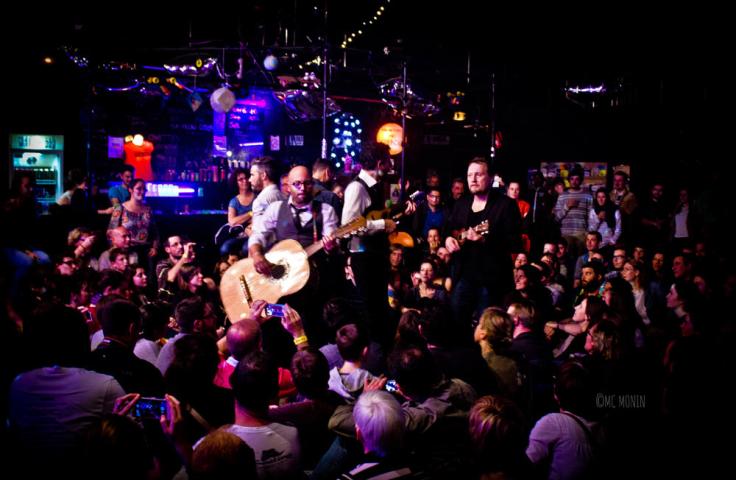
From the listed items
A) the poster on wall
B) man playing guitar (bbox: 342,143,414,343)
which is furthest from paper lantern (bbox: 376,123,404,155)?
man playing guitar (bbox: 342,143,414,343)

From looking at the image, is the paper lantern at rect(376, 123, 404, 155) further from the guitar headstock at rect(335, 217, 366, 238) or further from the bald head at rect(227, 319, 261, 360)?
the bald head at rect(227, 319, 261, 360)

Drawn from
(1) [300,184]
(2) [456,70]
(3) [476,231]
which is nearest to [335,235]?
(1) [300,184]

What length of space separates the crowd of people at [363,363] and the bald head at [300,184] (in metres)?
0.02

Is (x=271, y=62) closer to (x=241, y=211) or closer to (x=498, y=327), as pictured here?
(x=241, y=211)

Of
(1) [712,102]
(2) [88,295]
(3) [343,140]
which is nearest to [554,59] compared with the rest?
(1) [712,102]

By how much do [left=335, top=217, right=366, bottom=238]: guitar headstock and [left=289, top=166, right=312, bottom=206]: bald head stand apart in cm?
36

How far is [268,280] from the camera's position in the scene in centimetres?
538

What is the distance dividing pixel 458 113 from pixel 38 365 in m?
13.9

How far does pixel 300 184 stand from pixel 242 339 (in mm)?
1871

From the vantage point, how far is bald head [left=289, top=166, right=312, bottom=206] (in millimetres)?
5254

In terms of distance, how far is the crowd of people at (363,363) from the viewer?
2.67m

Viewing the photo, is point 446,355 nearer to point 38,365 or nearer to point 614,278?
point 38,365

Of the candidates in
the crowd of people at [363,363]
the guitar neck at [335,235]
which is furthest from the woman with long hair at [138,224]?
the guitar neck at [335,235]

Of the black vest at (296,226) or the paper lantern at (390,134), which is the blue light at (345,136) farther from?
the black vest at (296,226)
